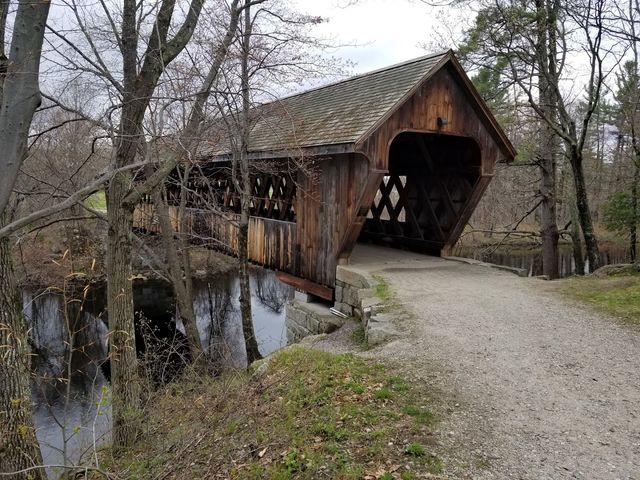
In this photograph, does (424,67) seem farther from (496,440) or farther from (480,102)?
(496,440)

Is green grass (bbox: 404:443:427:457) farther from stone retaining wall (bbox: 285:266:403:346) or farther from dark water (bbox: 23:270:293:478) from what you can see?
dark water (bbox: 23:270:293:478)

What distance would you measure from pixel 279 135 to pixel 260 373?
539cm

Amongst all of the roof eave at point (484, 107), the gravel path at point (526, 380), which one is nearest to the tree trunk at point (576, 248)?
the roof eave at point (484, 107)

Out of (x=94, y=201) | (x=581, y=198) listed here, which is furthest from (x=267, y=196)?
(x=94, y=201)

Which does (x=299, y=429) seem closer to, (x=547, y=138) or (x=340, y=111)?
(x=340, y=111)

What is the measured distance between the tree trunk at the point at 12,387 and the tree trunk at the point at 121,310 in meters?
1.34

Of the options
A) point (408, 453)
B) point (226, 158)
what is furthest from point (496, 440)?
point (226, 158)

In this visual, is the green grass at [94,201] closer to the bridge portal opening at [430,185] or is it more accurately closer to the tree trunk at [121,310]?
the tree trunk at [121,310]

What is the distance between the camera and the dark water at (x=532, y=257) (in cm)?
2142

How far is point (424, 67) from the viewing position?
8.52m

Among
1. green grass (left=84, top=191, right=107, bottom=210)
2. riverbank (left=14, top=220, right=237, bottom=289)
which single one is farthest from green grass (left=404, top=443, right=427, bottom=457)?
riverbank (left=14, top=220, right=237, bottom=289)

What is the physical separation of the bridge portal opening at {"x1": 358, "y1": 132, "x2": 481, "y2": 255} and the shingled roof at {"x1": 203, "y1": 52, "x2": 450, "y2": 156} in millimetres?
1636

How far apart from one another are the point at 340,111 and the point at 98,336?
9.84 m

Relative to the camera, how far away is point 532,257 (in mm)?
24344
